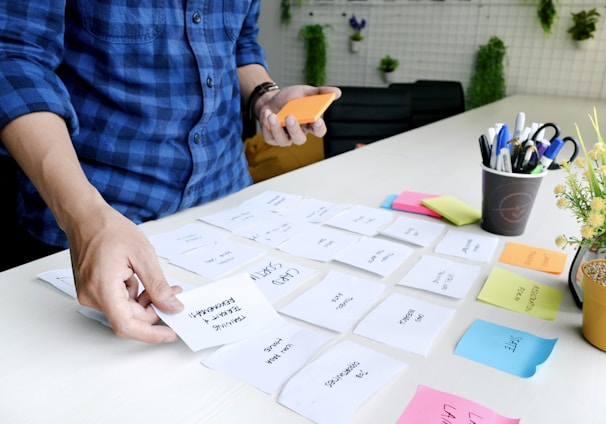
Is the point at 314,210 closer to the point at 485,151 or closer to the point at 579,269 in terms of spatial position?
the point at 485,151

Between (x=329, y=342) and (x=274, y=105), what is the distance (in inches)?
23.9

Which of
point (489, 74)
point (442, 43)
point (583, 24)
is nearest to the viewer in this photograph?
point (583, 24)

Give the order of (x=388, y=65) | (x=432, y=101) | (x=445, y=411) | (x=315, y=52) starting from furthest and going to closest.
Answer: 1. (x=315, y=52)
2. (x=388, y=65)
3. (x=432, y=101)
4. (x=445, y=411)

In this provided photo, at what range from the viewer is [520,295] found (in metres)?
0.63

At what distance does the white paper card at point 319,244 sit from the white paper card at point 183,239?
0.38 feet

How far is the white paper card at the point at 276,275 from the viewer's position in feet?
2.02

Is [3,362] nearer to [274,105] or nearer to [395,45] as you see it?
[274,105]

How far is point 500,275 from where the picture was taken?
2.20 feet

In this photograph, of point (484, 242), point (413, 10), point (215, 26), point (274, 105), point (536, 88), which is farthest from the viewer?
point (413, 10)

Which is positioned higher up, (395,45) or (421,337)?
(395,45)

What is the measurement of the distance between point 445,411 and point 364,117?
1678mm

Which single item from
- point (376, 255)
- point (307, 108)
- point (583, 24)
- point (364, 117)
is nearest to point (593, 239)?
point (376, 255)

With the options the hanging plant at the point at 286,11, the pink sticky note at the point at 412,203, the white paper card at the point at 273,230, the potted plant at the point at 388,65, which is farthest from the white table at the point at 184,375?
the hanging plant at the point at 286,11

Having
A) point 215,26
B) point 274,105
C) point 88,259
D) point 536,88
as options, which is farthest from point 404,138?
point 536,88
